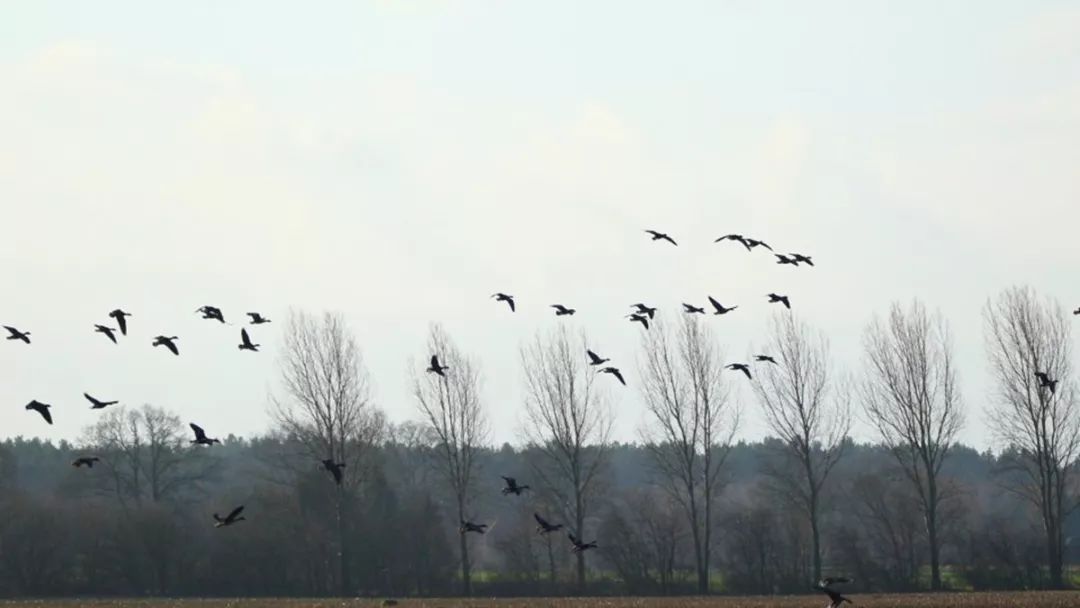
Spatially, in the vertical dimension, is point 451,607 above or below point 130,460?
below

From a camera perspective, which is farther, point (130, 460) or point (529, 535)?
point (130, 460)

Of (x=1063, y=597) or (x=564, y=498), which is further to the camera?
(x=564, y=498)

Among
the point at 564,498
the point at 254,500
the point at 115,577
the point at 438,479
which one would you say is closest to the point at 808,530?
the point at 564,498

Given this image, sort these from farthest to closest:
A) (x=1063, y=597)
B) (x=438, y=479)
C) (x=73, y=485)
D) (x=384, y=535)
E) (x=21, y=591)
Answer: (x=438, y=479)
(x=73, y=485)
(x=384, y=535)
(x=21, y=591)
(x=1063, y=597)

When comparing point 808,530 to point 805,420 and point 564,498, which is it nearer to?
point 805,420

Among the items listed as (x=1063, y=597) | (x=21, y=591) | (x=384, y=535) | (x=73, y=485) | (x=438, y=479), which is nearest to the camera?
(x=1063, y=597)

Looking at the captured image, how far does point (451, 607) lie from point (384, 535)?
33435mm

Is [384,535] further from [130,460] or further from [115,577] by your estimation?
[130,460]

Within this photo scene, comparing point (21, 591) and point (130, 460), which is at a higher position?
point (130, 460)

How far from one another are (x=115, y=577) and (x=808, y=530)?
38.4 metres

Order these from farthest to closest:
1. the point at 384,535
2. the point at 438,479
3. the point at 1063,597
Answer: the point at 438,479
the point at 384,535
the point at 1063,597

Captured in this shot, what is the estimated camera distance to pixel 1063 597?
51.3 metres

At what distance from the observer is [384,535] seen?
279 feet

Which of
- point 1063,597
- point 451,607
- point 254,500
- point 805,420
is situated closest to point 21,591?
point 254,500
